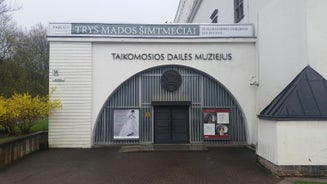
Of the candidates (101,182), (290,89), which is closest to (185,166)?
(101,182)

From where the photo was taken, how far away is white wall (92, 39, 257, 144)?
17.8 meters

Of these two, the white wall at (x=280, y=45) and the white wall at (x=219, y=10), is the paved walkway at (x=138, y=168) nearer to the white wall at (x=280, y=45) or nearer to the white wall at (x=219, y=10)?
the white wall at (x=280, y=45)

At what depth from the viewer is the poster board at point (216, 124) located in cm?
1817

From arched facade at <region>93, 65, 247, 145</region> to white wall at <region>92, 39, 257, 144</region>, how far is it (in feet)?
1.05

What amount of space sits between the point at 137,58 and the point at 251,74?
19.2ft

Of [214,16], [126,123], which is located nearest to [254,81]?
[126,123]

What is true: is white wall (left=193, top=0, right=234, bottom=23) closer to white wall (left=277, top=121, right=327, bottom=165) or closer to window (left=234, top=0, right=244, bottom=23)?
window (left=234, top=0, right=244, bottom=23)

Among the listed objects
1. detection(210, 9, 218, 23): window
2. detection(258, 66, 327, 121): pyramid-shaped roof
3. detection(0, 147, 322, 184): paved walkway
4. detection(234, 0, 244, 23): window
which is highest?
detection(210, 9, 218, 23): window

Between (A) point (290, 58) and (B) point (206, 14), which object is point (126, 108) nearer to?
(A) point (290, 58)

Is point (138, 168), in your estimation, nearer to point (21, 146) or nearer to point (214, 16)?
point (21, 146)

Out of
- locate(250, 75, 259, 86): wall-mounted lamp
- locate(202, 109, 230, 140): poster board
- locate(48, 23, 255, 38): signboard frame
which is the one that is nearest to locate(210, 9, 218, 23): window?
locate(48, 23, 255, 38): signboard frame

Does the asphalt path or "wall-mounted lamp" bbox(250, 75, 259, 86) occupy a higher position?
"wall-mounted lamp" bbox(250, 75, 259, 86)

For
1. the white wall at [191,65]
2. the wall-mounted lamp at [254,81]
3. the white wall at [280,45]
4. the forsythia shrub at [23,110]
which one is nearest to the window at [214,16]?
the white wall at [191,65]

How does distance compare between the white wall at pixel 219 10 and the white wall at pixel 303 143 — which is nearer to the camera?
the white wall at pixel 303 143
